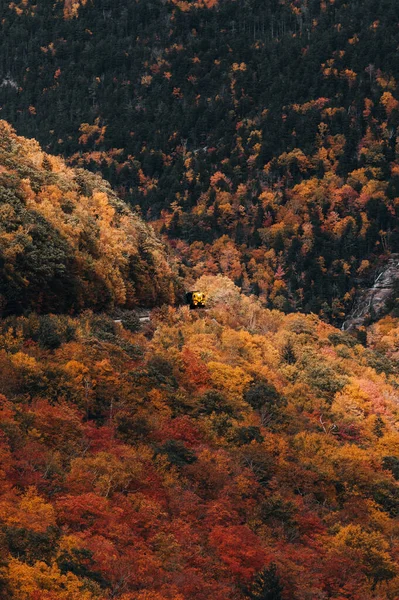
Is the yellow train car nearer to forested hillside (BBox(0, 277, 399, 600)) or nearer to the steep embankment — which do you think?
the steep embankment

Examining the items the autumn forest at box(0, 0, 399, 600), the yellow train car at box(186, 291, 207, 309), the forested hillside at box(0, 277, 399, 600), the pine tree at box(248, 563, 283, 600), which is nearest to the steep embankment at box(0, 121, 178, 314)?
the autumn forest at box(0, 0, 399, 600)

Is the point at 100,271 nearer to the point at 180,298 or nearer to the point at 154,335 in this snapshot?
the point at 154,335

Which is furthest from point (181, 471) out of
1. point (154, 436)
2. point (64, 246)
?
point (64, 246)

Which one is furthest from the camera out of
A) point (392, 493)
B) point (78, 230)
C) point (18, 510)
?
point (78, 230)

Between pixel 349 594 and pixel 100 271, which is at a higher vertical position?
pixel 100 271

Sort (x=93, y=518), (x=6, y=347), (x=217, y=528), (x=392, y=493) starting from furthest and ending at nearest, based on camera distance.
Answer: (x=392, y=493) < (x=6, y=347) < (x=217, y=528) < (x=93, y=518)

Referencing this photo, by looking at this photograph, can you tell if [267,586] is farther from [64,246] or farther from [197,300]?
[197,300]

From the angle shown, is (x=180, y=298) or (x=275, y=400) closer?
(x=275, y=400)

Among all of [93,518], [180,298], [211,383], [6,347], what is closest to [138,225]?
[180,298]
